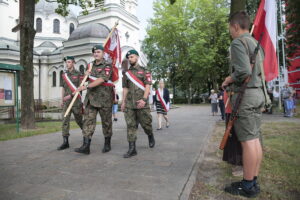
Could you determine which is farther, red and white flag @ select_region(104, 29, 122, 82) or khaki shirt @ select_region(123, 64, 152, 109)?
red and white flag @ select_region(104, 29, 122, 82)

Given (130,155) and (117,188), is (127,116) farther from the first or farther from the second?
(117,188)

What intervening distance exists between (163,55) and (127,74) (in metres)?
39.0

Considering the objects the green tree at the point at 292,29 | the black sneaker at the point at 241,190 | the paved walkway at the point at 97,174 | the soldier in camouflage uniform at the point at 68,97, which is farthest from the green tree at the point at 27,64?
the green tree at the point at 292,29

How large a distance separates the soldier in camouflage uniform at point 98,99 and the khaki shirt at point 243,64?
280 centimetres

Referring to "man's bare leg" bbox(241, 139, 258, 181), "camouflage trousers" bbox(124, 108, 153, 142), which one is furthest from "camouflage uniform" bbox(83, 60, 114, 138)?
"man's bare leg" bbox(241, 139, 258, 181)

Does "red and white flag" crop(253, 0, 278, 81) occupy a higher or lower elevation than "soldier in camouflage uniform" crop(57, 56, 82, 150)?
higher

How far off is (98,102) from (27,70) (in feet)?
19.2

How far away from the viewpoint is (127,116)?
15.4 feet

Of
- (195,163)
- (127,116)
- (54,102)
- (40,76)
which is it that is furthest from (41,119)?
(40,76)

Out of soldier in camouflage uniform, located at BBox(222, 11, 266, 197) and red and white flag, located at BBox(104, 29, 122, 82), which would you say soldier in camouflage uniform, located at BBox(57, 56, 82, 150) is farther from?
soldier in camouflage uniform, located at BBox(222, 11, 266, 197)

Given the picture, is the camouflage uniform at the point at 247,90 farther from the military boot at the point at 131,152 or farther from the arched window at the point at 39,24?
the arched window at the point at 39,24

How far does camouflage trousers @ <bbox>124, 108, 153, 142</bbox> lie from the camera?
4.62 m

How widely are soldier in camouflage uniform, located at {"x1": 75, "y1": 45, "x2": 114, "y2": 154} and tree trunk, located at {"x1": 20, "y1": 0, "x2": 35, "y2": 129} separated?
5365mm

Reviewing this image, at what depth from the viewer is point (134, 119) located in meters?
4.74
